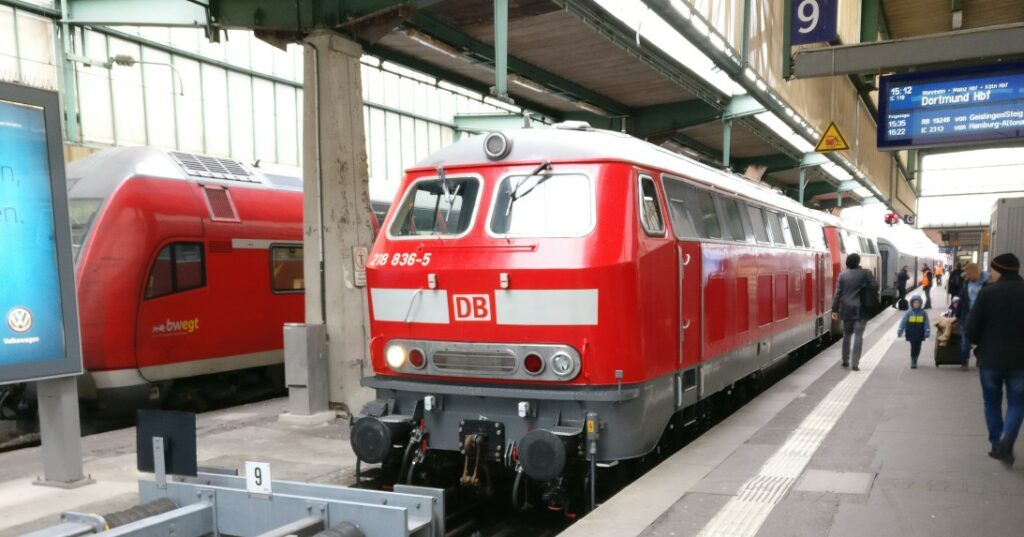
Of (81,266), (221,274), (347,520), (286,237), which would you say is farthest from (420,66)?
(347,520)

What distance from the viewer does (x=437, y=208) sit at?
6312 millimetres

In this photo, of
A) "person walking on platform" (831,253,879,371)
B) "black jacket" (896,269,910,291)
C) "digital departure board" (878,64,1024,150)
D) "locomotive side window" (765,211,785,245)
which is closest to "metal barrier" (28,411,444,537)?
"locomotive side window" (765,211,785,245)

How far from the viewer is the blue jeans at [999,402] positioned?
6.00 meters

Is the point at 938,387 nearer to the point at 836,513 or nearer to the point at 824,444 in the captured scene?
the point at 824,444

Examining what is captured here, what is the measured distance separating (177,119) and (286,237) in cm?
1384

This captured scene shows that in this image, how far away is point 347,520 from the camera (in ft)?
13.3

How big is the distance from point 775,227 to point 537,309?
5441 millimetres

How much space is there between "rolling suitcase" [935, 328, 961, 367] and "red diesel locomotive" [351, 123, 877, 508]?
6.37 meters

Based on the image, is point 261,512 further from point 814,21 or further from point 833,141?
point 833,141

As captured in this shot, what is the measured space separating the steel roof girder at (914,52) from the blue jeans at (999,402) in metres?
2.75

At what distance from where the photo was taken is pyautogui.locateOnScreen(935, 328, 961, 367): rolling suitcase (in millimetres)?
11234

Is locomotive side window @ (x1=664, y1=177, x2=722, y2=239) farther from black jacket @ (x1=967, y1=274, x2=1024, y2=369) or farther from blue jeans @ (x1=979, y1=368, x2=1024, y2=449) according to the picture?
blue jeans @ (x1=979, y1=368, x2=1024, y2=449)

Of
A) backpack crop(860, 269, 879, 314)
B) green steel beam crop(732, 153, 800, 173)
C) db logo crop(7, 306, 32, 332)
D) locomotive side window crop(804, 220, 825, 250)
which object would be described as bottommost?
backpack crop(860, 269, 879, 314)

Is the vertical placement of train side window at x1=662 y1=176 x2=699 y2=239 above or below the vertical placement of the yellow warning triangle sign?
below
